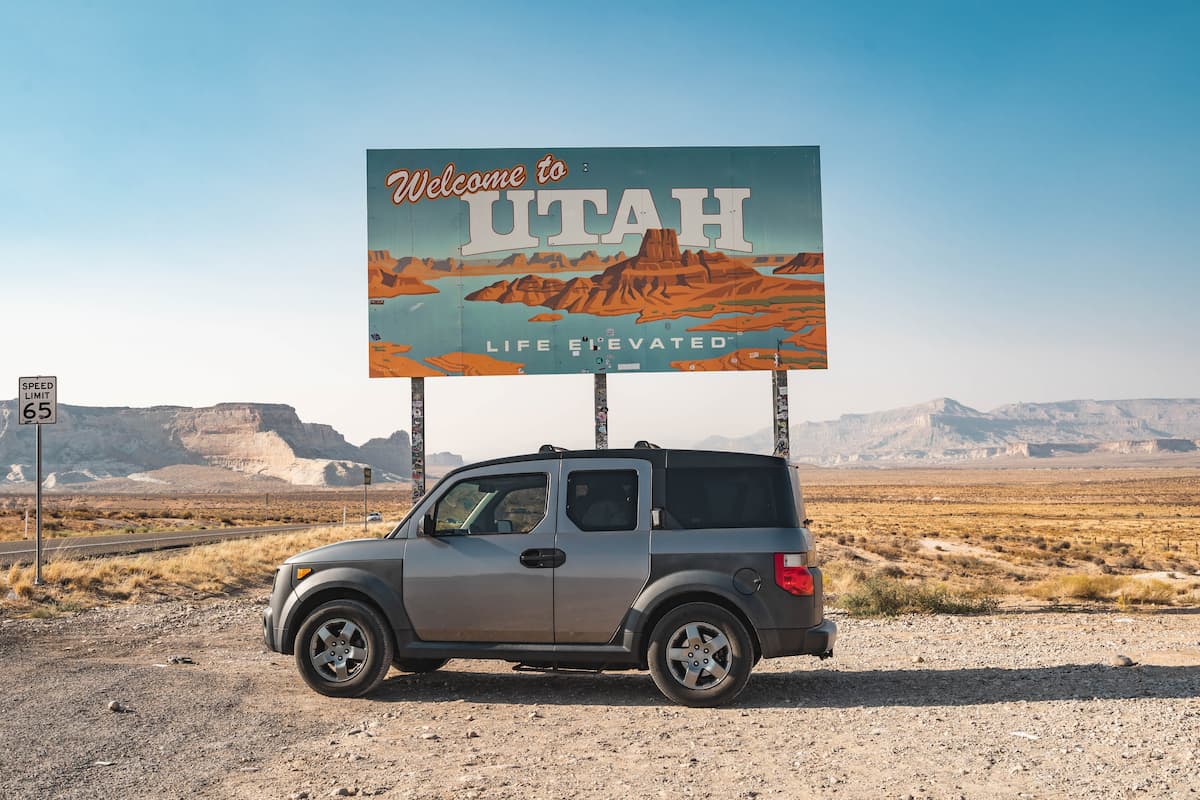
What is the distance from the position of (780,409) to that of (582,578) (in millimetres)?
10317

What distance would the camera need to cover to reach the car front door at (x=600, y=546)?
8141mm

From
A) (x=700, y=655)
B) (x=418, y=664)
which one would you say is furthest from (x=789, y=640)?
(x=418, y=664)

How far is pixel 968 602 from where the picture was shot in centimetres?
1530

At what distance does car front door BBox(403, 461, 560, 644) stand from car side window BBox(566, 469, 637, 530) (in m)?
0.17

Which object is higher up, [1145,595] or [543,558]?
[543,558]

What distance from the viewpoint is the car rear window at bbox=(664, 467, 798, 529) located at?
819 cm

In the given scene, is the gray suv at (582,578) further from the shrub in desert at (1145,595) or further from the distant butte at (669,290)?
the shrub in desert at (1145,595)

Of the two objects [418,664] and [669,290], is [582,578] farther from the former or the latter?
[669,290]

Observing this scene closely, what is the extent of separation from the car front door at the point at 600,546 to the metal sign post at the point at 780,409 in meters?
9.22

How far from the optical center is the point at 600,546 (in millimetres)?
8242

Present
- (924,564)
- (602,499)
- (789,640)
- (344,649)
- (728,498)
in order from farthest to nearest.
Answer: (924,564)
(344,649)
(602,499)
(728,498)
(789,640)

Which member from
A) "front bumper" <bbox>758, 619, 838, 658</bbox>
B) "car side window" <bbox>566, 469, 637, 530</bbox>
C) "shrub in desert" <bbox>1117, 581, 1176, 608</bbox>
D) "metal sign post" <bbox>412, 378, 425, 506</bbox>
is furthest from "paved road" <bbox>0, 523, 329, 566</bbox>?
"shrub in desert" <bbox>1117, 581, 1176, 608</bbox>

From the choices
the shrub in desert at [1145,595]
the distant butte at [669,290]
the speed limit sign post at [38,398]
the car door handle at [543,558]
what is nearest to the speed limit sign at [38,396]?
the speed limit sign post at [38,398]

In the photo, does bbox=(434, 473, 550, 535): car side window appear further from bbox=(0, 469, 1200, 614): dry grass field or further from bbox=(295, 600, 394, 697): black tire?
bbox=(0, 469, 1200, 614): dry grass field
